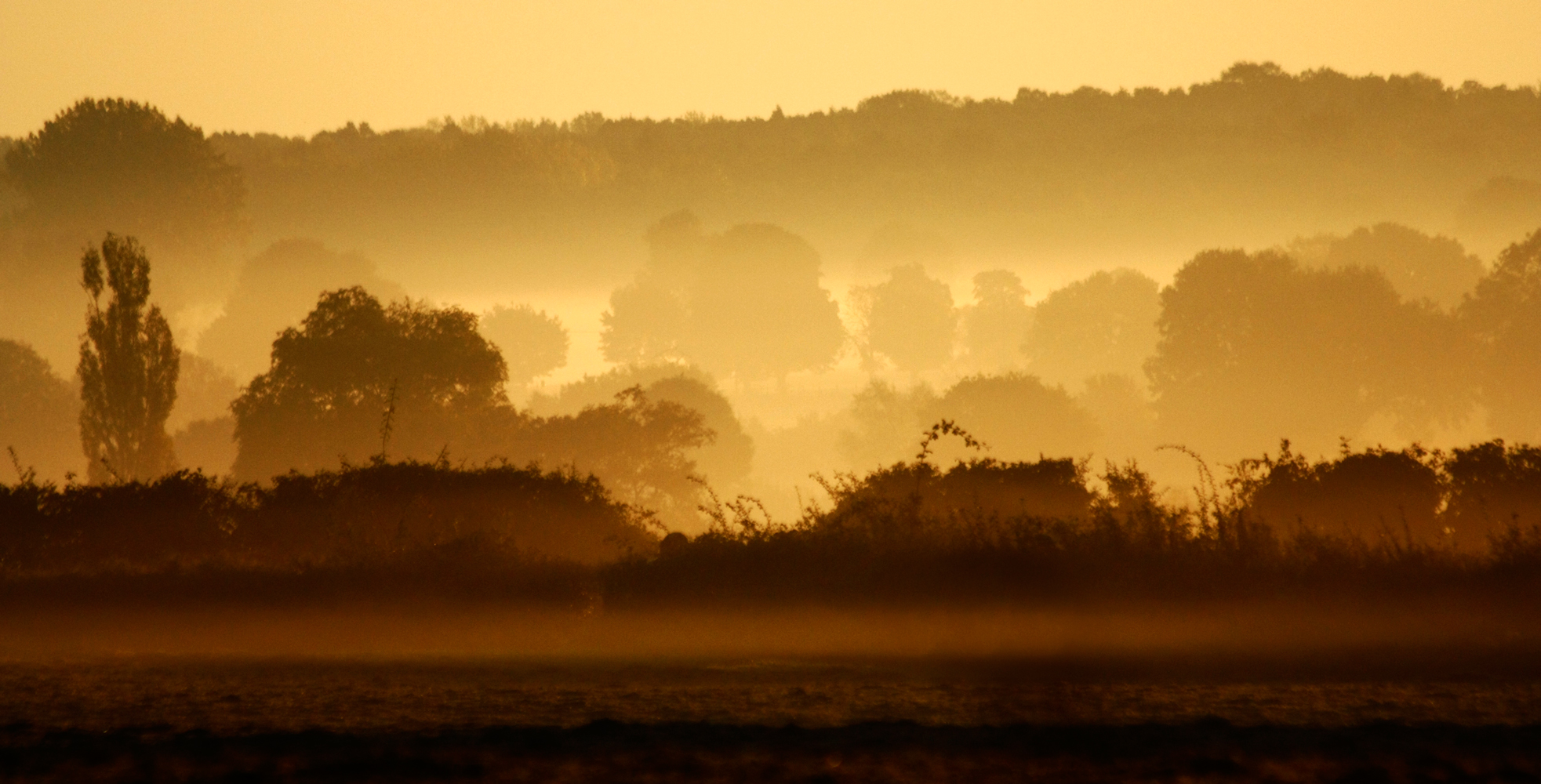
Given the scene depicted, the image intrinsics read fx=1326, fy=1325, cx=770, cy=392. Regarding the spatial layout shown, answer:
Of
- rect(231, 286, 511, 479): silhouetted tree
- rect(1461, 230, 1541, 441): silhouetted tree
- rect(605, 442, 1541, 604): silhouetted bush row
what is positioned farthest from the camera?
rect(1461, 230, 1541, 441): silhouetted tree

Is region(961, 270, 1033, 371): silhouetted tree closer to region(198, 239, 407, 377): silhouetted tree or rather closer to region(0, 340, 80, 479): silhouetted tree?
region(198, 239, 407, 377): silhouetted tree

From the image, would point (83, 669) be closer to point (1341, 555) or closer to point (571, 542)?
point (571, 542)

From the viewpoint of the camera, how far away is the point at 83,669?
11727mm

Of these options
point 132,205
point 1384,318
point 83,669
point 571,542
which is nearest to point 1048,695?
point 83,669

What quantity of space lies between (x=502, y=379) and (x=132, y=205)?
8521cm

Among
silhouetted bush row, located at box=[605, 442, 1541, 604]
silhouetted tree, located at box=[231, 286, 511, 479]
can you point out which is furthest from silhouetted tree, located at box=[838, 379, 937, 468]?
A: silhouetted bush row, located at box=[605, 442, 1541, 604]

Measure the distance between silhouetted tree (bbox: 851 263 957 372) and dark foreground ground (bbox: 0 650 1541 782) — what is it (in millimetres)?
130371

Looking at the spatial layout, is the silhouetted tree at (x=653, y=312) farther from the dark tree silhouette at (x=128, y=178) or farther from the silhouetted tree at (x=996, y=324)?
the dark tree silhouette at (x=128, y=178)

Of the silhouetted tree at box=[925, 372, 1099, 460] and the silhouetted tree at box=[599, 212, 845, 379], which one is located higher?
the silhouetted tree at box=[599, 212, 845, 379]

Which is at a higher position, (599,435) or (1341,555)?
(599,435)

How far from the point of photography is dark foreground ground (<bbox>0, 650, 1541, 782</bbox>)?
24.7 ft

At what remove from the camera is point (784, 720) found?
9055mm

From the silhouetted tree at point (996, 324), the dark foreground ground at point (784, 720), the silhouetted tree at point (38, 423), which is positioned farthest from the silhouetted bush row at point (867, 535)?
the silhouetted tree at point (996, 324)

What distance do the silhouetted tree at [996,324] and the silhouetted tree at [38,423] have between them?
8684cm
